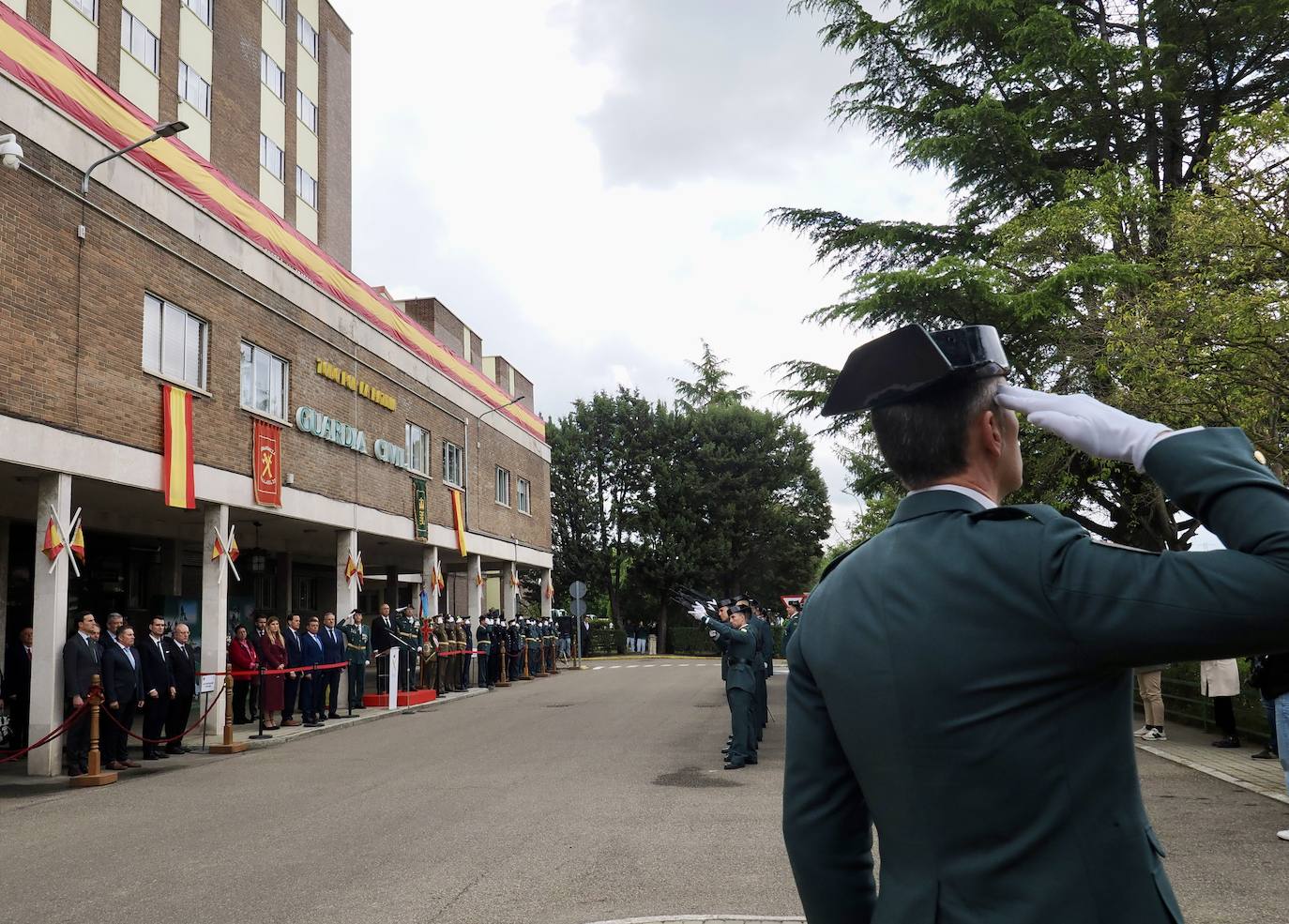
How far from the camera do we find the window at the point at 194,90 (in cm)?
3014

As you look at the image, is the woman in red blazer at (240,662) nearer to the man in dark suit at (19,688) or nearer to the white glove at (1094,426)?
the man in dark suit at (19,688)

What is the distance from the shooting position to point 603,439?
57781mm

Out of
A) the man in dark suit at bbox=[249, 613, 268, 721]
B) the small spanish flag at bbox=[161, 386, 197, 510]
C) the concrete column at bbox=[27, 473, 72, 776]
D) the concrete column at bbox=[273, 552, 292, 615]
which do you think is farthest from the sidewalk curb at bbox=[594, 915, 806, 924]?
the concrete column at bbox=[273, 552, 292, 615]

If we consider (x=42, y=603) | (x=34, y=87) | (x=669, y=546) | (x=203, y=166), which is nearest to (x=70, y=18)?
(x=203, y=166)

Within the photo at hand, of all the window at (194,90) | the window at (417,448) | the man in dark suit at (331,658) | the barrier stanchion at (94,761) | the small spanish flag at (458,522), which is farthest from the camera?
the small spanish flag at (458,522)

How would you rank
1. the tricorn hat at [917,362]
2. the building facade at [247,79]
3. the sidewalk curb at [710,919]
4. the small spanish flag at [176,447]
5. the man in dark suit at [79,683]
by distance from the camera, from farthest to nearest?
the building facade at [247,79] < the small spanish flag at [176,447] < the man in dark suit at [79,683] < the sidewalk curb at [710,919] < the tricorn hat at [917,362]

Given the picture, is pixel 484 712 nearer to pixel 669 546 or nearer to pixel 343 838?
pixel 343 838

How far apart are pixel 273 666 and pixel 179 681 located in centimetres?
332

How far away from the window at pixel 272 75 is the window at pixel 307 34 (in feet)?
7.80

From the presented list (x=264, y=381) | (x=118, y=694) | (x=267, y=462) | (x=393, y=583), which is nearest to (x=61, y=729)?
(x=118, y=694)

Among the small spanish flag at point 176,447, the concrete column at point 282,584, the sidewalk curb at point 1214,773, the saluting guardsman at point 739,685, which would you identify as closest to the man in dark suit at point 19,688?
the small spanish flag at point 176,447

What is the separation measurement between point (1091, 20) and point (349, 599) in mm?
19731

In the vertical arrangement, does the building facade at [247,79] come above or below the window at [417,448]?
above

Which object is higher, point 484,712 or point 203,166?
point 203,166
